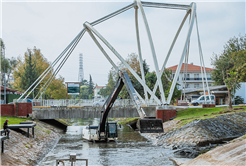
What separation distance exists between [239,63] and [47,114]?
110 feet

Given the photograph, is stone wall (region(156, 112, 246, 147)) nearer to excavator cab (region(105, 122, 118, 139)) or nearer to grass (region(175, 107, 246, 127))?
grass (region(175, 107, 246, 127))

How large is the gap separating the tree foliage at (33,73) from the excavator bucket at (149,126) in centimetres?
4825

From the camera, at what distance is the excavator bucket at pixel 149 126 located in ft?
52.7

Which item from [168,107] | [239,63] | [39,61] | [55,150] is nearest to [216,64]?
[239,63]

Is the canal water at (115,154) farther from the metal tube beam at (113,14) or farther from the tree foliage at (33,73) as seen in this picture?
the tree foliage at (33,73)

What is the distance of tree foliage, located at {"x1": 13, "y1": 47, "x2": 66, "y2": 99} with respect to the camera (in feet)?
194

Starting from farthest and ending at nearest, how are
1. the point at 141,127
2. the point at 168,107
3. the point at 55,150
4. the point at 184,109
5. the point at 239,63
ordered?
the point at 239,63 → the point at 184,109 → the point at 168,107 → the point at 55,150 → the point at 141,127

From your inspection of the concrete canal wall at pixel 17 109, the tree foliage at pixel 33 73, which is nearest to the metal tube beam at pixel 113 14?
the concrete canal wall at pixel 17 109

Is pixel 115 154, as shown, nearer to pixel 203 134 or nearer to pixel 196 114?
pixel 203 134

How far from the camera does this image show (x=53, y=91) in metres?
62.2

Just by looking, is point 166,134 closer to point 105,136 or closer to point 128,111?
point 105,136

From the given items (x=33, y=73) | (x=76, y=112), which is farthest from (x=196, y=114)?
(x=33, y=73)

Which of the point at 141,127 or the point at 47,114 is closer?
the point at 141,127

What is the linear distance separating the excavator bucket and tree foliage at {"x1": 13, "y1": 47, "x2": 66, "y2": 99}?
4825 cm
